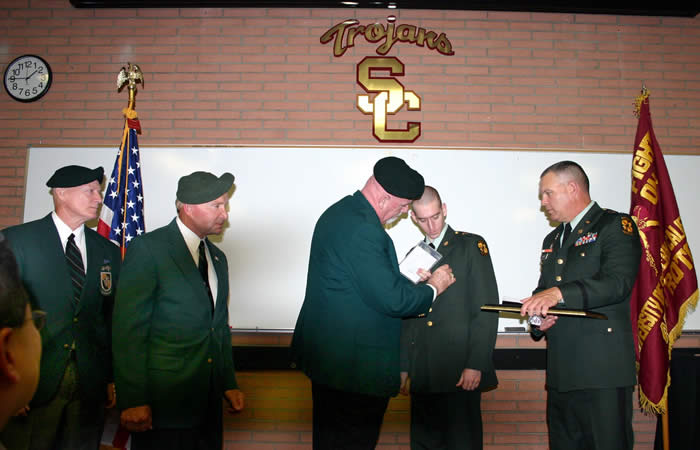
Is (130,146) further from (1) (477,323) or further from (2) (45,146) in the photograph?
(1) (477,323)

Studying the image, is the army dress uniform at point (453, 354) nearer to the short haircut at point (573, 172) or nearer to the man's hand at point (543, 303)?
the man's hand at point (543, 303)

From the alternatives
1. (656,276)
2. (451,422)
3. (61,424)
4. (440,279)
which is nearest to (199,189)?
(440,279)

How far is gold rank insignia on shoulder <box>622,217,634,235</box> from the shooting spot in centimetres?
235

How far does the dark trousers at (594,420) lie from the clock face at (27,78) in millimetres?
4214

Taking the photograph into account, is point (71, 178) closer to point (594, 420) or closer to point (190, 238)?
point (190, 238)

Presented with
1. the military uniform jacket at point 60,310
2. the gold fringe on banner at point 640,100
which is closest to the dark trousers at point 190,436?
the military uniform jacket at point 60,310

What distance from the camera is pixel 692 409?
2947 mm

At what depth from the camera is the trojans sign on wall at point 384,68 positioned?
3.54 m

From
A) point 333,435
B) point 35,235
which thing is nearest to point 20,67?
point 35,235

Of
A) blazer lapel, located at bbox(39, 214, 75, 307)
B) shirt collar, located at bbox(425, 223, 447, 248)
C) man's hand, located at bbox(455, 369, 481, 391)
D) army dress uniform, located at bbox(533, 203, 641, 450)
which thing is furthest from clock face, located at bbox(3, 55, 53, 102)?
A: army dress uniform, located at bbox(533, 203, 641, 450)

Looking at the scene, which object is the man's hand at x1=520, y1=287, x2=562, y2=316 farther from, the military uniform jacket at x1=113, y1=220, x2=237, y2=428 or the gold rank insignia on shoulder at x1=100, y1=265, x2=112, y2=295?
the gold rank insignia on shoulder at x1=100, y1=265, x2=112, y2=295

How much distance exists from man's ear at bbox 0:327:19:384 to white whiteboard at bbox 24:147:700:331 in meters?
2.72

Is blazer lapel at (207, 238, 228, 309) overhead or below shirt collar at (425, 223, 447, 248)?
below

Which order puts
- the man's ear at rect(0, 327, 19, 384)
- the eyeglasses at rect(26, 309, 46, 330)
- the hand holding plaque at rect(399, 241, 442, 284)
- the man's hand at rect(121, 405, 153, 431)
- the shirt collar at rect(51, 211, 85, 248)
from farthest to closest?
the shirt collar at rect(51, 211, 85, 248) → the hand holding plaque at rect(399, 241, 442, 284) → the man's hand at rect(121, 405, 153, 431) → the eyeglasses at rect(26, 309, 46, 330) → the man's ear at rect(0, 327, 19, 384)
